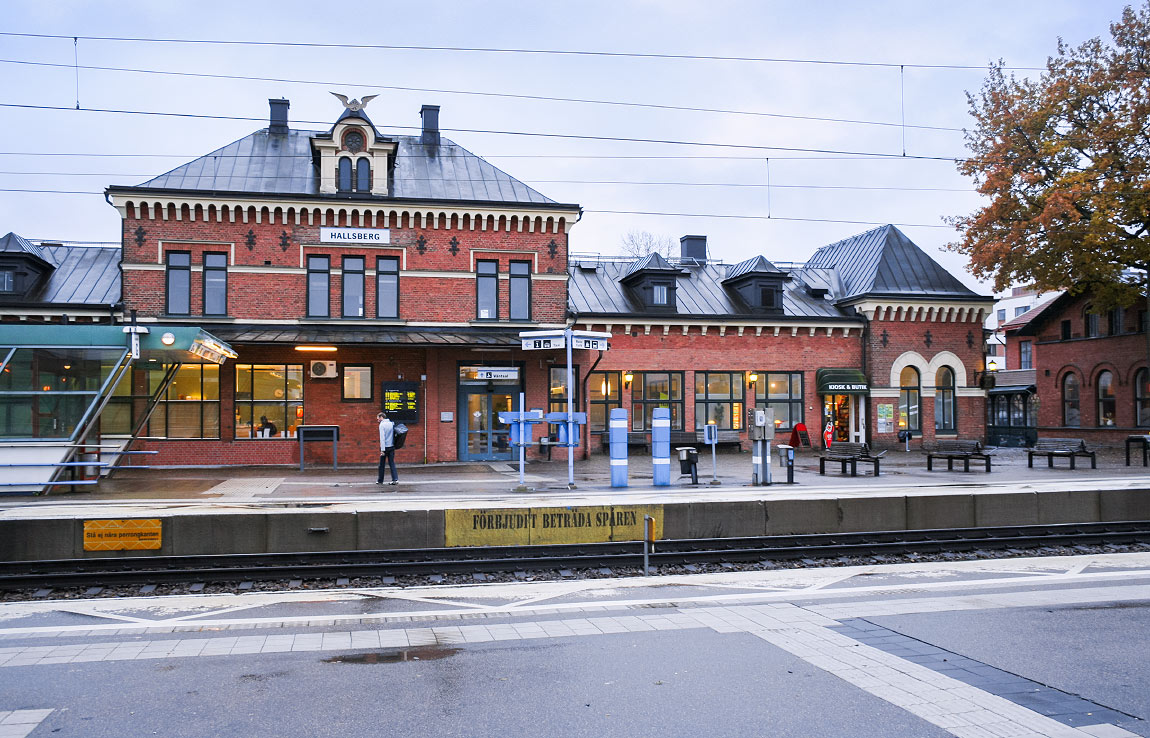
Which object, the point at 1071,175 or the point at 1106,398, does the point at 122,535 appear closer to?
the point at 1071,175

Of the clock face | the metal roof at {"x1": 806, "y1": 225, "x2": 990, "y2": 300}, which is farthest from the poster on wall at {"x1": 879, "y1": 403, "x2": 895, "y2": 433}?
the clock face

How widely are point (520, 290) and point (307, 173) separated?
744cm

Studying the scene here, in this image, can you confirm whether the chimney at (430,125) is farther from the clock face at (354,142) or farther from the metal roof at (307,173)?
the clock face at (354,142)

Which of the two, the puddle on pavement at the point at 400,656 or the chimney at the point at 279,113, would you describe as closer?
the puddle on pavement at the point at 400,656

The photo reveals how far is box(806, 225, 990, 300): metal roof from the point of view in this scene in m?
30.9

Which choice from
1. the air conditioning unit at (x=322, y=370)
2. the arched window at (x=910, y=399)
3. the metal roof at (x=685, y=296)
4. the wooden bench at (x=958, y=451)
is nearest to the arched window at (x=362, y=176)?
the air conditioning unit at (x=322, y=370)

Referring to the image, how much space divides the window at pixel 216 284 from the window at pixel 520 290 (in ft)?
27.2

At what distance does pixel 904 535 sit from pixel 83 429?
16084 millimetres

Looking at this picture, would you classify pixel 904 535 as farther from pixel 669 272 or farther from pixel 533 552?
pixel 669 272

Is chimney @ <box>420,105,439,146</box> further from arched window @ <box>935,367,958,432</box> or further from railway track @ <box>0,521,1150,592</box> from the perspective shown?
arched window @ <box>935,367,958,432</box>

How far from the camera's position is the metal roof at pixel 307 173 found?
25031 millimetres

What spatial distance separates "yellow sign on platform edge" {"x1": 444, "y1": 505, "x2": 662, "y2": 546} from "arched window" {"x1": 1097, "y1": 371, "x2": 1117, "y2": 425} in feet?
96.0

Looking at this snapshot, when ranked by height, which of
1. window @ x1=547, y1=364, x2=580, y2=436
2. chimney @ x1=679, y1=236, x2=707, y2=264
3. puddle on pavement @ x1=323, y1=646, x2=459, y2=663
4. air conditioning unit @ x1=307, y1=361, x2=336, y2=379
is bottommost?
puddle on pavement @ x1=323, y1=646, x2=459, y2=663

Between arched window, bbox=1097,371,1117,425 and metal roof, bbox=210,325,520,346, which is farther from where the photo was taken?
arched window, bbox=1097,371,1117,425
